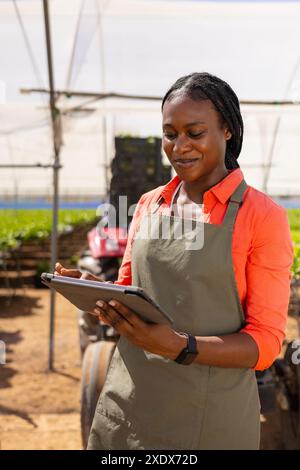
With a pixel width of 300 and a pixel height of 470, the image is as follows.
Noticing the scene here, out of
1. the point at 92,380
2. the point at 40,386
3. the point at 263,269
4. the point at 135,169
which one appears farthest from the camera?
the point at 135,169

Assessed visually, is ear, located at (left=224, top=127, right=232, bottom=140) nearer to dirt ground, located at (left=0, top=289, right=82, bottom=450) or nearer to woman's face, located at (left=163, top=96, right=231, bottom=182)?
woman's face, located at (left=163, top=96, right=231, bottom=182)

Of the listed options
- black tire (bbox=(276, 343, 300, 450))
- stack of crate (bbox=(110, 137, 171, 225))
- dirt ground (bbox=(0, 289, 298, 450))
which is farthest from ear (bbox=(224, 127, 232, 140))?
stack of crate (bbox=(110, 137, 171, 225))

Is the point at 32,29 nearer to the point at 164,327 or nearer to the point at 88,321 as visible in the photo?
the point at 88,321

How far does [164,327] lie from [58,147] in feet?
13.3

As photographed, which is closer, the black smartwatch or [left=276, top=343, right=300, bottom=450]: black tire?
the black smartwatch

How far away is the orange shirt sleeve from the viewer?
4.04ft

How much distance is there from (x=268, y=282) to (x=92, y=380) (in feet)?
6.34

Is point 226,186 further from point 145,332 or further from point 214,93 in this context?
point 145,332

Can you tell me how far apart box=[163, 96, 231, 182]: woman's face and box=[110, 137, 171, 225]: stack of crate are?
12.6 ft

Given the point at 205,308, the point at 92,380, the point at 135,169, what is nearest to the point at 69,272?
the point at 205,308

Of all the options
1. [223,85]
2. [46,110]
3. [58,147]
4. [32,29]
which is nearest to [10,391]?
[58,147]

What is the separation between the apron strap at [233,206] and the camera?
4.12 ft

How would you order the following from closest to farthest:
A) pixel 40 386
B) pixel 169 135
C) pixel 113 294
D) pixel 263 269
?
pixel 113 294 → pixel 263 269 → pixel 169 135 → pixel 40 386

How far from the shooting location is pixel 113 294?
111 centimetres
